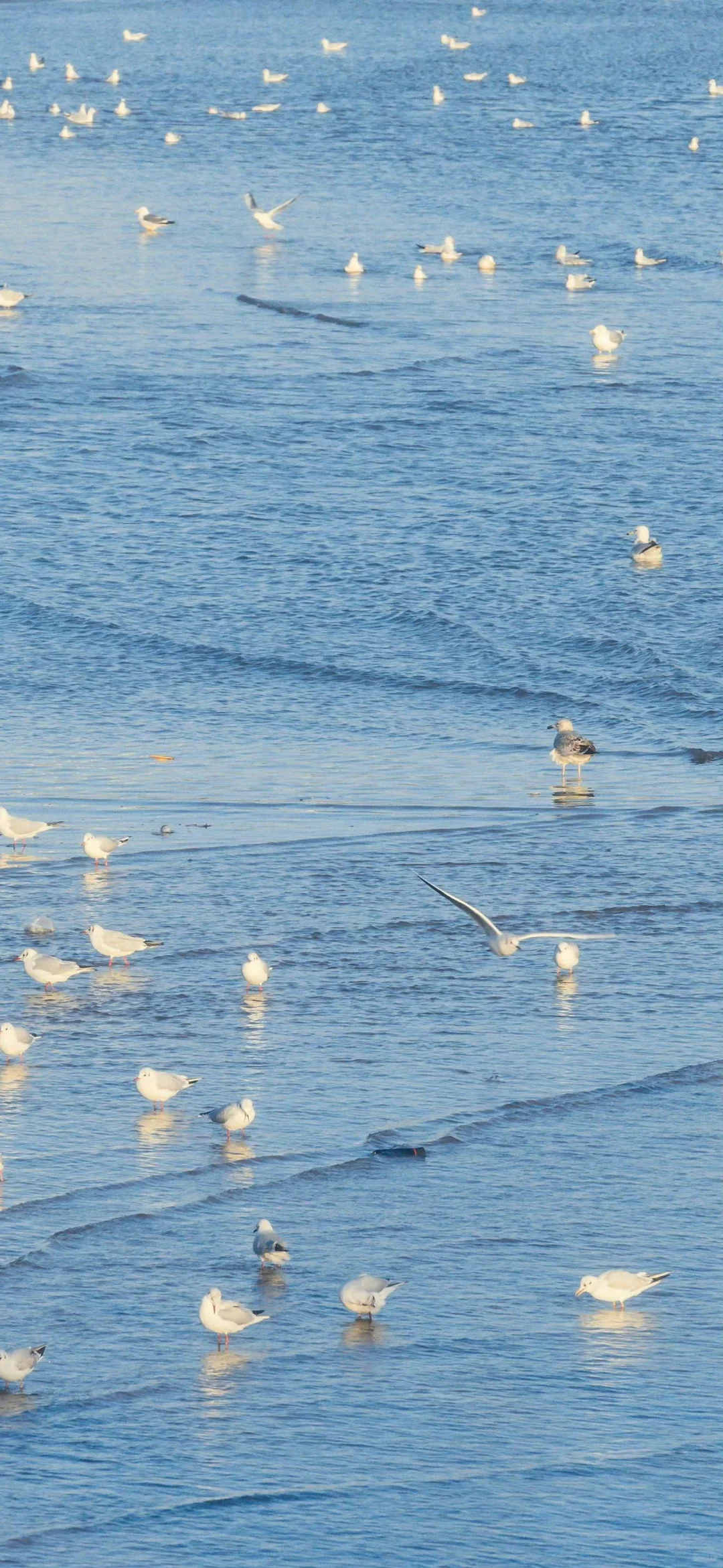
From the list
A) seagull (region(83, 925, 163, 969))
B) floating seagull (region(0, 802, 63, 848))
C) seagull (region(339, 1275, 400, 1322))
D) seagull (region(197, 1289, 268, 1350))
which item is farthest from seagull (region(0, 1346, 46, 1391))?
floating seagull (region(0, 802, 63, 848))

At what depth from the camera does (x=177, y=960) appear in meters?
17.9

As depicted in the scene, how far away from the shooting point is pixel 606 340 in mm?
42281

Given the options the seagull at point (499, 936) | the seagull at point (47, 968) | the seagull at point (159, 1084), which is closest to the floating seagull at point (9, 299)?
the seagull at point (499, 936)

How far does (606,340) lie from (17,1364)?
33.1 meters

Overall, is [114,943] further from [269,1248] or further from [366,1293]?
[366,1293]

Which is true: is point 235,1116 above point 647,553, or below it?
below

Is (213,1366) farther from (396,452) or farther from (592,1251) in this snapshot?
(396,452)

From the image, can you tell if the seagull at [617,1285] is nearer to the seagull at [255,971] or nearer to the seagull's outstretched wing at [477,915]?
the seagull's outstretched wing at [477,915]

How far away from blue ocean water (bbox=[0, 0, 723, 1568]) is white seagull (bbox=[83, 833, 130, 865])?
0.26m

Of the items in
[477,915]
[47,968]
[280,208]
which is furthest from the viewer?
[280,208]

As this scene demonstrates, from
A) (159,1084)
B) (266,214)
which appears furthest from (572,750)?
(266,214)

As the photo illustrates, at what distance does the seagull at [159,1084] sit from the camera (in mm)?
14734

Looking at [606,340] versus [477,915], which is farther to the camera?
[606,340]

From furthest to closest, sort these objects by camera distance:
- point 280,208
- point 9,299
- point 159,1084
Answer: point 280,208 < point 9,299 < point 159,1084
